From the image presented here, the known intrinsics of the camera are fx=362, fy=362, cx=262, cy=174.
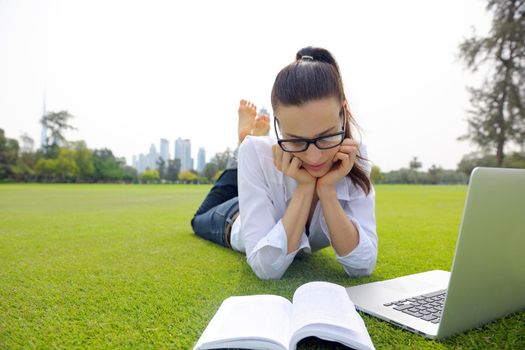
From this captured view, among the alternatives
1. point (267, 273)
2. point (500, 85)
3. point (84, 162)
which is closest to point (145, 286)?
point (267, 273)

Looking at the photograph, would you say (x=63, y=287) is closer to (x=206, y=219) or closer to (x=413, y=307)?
(x=206, y=219)

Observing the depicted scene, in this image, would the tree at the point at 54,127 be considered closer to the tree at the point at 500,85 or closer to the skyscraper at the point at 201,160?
the skyscraper at the point at 201,160

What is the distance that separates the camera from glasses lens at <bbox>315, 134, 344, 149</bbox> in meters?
1.95

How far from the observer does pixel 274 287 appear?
2012 millimetres

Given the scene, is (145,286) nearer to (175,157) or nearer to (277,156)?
(277,156)

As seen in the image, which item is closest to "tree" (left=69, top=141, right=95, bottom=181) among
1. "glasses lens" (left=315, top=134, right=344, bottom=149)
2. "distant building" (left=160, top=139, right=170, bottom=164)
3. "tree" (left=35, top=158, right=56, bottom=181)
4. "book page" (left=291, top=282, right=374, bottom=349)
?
"tree" (left=35, top=158, right=56, bottom=181)

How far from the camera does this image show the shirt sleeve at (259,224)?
6.68 ft

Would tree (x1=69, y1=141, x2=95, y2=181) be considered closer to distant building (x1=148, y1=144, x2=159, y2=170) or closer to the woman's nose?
distant building (x1=148, y1=144, x2=159, y2=170)

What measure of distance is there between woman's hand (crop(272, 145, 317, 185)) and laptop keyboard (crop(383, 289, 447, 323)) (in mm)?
803

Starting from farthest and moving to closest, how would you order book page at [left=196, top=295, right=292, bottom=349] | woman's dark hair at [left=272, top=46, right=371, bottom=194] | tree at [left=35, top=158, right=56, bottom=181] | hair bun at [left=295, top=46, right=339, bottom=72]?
tree at [left=35, top=158, right=56, bottom=181] → hair bun at [left=295, top=46, right=339, bottom=72] → woman's dark hair at [left=272, top=46, right=371, bottom=194] → book page at [left=196, top=295, right=292, bottom=349]

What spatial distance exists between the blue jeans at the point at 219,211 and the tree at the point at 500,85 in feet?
80.7

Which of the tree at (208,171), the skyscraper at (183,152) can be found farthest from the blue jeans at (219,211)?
the skyscraper at (183,152)

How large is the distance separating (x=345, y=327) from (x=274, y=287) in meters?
0.93

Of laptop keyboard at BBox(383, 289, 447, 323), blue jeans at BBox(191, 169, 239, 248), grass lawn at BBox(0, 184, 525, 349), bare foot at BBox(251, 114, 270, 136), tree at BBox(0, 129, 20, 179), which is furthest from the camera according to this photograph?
tree at BBox(0, 129, 20, 179)
